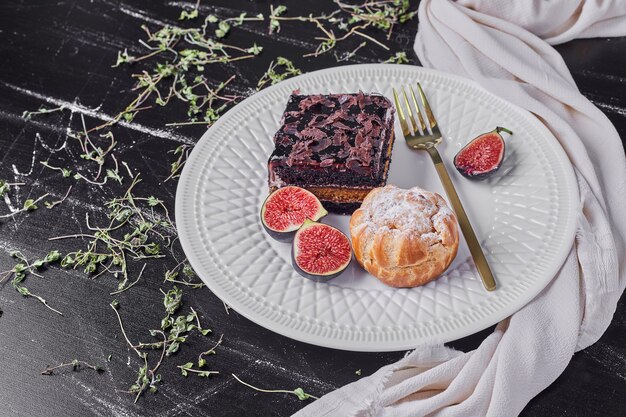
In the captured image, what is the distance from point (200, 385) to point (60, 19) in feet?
9.12

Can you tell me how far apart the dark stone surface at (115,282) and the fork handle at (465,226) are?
265 millimetres

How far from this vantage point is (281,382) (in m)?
3.03

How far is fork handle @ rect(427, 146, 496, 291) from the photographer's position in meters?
3.17

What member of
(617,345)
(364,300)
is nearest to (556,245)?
(617,345)

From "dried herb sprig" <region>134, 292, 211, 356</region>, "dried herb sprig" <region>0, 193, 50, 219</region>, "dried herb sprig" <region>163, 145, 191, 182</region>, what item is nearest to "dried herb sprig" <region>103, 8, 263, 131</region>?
"dried herb sprig" <region>163, 145, 191, 182</region>

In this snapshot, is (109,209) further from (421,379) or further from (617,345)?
(617,345)

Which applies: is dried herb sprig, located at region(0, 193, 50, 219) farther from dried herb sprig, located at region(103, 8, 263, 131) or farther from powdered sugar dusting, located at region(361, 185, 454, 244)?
powdered sugar dusting, located at region(361, 185, 454, 244)

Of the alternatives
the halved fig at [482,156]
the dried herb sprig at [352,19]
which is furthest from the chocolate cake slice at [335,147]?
the dried herb sprig at [352,19]

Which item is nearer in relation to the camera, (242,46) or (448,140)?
(448,140)

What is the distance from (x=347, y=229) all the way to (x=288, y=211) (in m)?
0.30

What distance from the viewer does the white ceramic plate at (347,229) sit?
3066 mm

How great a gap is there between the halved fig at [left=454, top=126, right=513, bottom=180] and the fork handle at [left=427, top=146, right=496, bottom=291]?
94 mm

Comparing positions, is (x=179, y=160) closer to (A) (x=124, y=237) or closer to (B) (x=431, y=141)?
(A) (x=124, y=237)

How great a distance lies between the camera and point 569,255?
324 cm
